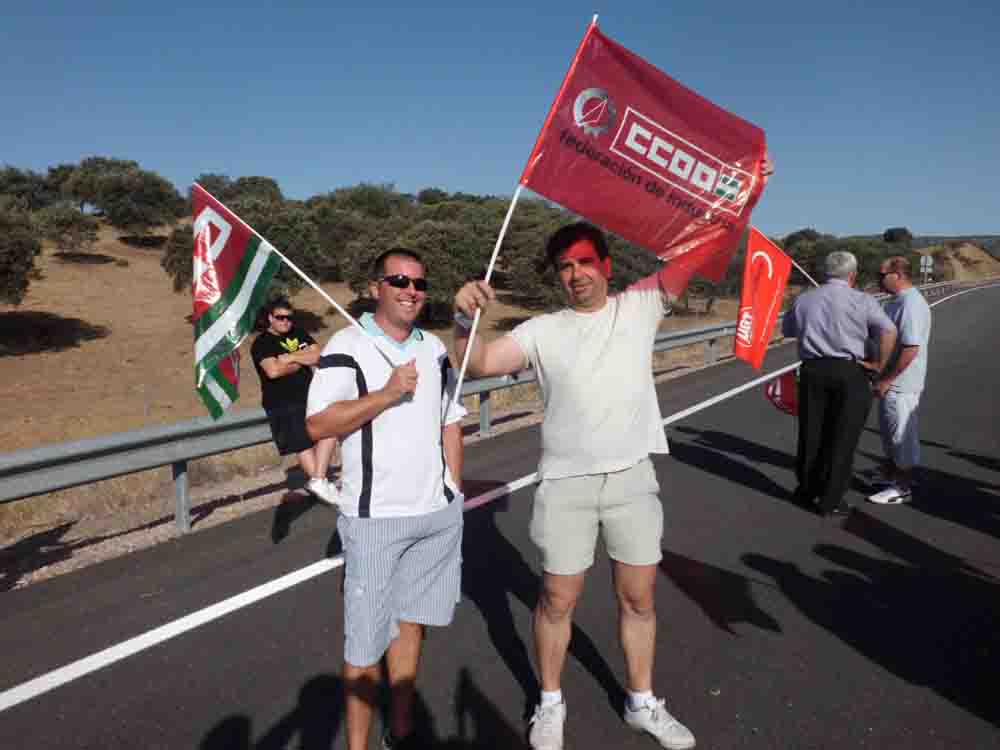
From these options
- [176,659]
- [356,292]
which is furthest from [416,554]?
[356,292]

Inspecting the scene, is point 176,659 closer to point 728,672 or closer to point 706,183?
A: point 728,672

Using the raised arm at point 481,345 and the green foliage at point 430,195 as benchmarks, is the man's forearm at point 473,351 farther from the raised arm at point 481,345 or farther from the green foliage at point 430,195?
the green foliage at point 430,195

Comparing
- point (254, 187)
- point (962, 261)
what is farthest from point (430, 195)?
point (962, 261)

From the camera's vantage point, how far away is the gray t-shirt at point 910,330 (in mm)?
6383

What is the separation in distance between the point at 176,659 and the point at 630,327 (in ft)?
9.00

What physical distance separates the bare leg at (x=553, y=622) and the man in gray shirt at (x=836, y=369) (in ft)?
12.4

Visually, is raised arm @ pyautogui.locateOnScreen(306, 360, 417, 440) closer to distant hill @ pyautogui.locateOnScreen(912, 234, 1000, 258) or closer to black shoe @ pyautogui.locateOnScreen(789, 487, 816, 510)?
black shoe @ pyautogui.locateOnScreen(789, 487, 816, 510)

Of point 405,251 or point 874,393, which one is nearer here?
point 405,251

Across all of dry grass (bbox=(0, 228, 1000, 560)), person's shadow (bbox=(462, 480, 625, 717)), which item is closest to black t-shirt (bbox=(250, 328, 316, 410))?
dry grass (bbox=(0, 228, 1000, 560))

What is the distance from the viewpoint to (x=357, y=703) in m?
2.88

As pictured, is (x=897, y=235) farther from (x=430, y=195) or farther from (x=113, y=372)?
(x=113, y=372)

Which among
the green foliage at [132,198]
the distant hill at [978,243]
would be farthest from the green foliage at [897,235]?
the green foliage at [132,198]

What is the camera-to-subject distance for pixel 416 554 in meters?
3.08

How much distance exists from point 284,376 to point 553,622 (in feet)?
14.1
